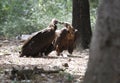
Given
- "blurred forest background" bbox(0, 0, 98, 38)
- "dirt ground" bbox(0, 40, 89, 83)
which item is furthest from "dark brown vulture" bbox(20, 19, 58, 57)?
"blurred forest background" bbox(0, 0, 98, 38)

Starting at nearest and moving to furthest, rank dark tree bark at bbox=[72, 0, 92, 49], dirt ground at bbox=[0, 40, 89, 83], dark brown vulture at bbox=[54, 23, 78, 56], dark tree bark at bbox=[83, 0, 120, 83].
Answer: dark tree bark at bbox=[83, 0, 120, 83]
dirt ground at bbox=[0, 40, 89, 83]
dark brown vulture at bbox=[54, 23, 78, 56]
dark tree bark at bbox=[72, 0, 92, 49]

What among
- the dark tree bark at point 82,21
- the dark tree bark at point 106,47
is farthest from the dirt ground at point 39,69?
the dark tree bark at point 106,47

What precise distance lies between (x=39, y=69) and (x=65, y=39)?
3.65 metres

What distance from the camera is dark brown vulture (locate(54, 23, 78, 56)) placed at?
10.9 meters

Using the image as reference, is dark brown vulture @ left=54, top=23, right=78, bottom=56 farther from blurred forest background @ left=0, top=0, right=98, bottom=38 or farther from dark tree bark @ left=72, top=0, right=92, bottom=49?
blurred forest background @ left=0, top=0, right=98, bottom=38

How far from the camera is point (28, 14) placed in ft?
61.1

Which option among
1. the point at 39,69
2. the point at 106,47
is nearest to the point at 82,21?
the point at 39,69

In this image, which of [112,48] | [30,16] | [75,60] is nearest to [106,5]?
[112,48]

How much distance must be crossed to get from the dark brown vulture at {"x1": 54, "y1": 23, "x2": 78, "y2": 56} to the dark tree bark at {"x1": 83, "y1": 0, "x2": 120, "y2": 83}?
7.03m

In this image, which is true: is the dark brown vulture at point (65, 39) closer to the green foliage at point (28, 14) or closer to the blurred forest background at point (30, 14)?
the blurred forest background at point (30, 14)

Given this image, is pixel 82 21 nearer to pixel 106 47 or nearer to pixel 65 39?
pixel 65 39

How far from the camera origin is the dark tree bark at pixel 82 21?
40.2 feet

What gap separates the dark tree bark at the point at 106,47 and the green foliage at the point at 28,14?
42.1 feet

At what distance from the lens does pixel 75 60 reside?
9.94 m
